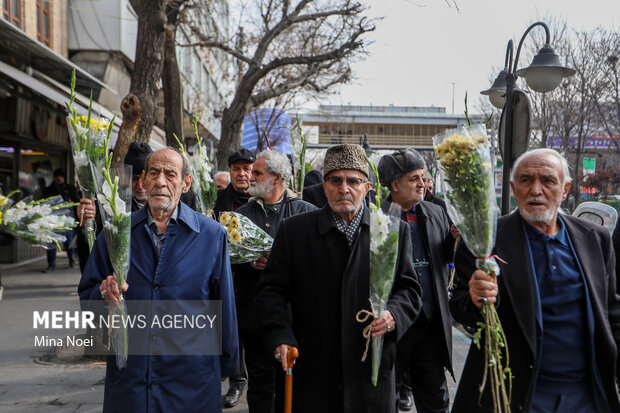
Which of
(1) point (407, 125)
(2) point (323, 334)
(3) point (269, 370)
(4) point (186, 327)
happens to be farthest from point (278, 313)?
(1) point (407, 125)

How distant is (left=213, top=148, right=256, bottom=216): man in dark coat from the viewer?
5062mm

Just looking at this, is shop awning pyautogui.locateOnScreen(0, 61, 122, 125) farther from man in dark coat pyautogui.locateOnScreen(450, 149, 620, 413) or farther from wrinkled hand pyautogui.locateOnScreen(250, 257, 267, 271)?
man in dark coat pyautogui.locateOnScreen(450, 149, 620, 413)

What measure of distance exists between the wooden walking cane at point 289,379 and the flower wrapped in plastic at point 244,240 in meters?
1.19

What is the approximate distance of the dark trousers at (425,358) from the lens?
353 cm

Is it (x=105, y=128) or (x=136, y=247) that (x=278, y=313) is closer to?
(x=136, y=247)

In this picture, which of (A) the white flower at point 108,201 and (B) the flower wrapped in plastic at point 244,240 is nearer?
(A) the white flower at point 108,201

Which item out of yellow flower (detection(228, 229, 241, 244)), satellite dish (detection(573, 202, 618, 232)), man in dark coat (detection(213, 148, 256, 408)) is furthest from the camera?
satellite dish (detection(573, 202, 618, 232))

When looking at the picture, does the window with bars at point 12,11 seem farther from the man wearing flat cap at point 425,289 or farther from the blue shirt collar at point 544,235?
the blue shirt collar at point 544,235

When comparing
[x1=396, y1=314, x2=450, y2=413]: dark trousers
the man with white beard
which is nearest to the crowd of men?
[x1=396, y1=314, x2=450, y2=413]: dark trousers

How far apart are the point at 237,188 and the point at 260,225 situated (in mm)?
1053

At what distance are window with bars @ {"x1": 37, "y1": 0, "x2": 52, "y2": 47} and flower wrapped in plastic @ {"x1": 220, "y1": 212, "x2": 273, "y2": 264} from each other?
1199 centimetres

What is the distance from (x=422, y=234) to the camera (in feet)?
12.3

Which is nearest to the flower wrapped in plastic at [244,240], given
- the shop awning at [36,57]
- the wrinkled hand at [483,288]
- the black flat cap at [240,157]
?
the black flat cap at [240,157]

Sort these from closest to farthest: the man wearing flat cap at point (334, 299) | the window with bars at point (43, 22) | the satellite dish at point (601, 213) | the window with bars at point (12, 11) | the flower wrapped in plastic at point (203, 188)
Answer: the man wearing flat cap at point (334, 299) < the flower wrapped in plastic at point (203, 188) < the satellite dish at point (601, 213) < the window with bars at point (12, 11) < the window with bars at point (43, 22)
